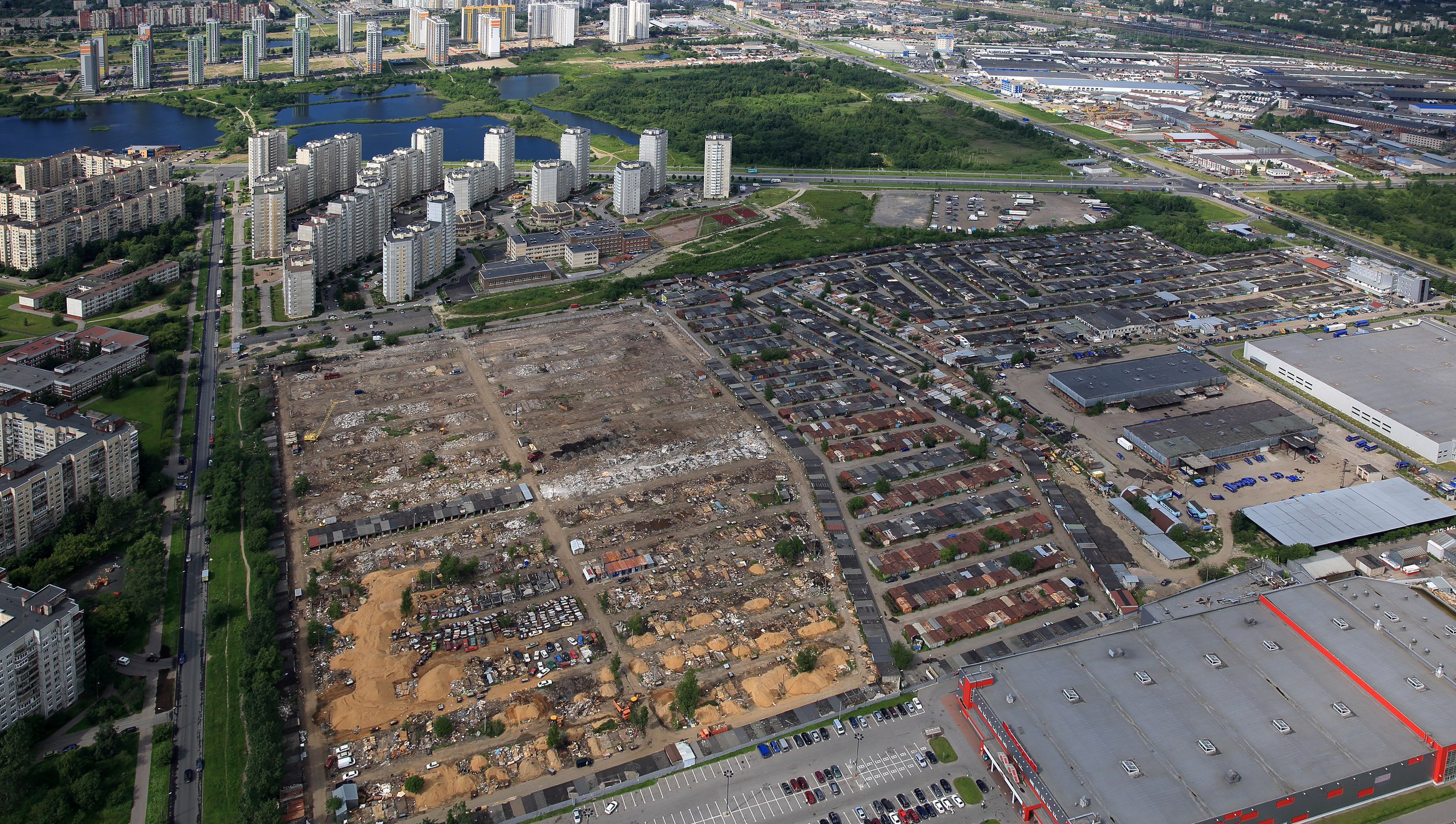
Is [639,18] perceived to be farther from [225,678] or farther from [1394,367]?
[225,678]

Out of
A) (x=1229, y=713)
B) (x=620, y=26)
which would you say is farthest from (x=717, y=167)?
(x=620, y=26)

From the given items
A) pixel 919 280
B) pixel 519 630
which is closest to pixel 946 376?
pixel 919 280

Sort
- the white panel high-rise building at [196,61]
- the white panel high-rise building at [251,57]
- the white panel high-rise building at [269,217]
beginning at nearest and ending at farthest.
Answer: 1. the white panel high-rise building at [269,217]
2. the white panel high-rise building at [196,61]
3. the white panel high-rise building at [251,57]

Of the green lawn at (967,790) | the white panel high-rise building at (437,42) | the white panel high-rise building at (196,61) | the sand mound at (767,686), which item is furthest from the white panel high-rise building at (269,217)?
the white panel high-rise building at (437,42)

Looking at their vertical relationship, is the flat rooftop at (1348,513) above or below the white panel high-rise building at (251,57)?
below

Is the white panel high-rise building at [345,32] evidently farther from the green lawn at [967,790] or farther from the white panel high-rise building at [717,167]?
the green lawn at [967,790]

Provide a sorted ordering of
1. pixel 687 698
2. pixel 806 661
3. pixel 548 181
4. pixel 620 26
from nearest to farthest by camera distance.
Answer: pixel 687 698 → pixel 806 661 → pixel 548 181 → pixel 620 26

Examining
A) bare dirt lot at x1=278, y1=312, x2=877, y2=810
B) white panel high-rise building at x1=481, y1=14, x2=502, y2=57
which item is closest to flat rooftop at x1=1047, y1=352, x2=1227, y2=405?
bare dirt lot at x1=278, y1=312, x2=877, y2=810
